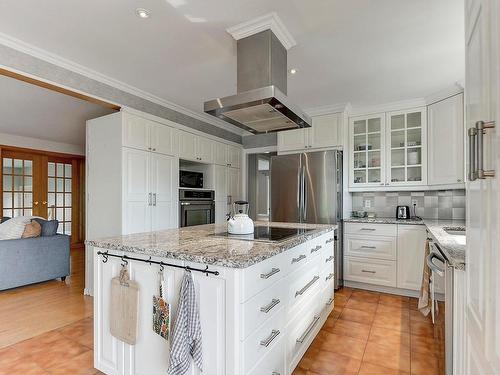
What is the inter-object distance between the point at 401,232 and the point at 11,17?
4.13m

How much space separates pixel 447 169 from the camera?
10.6 ft

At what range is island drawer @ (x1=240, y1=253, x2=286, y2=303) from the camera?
1.32 meters

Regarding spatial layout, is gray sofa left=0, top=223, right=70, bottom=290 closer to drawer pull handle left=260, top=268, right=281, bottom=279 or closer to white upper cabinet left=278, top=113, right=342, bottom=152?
white upper cabinet left=278, top=113, right=342, bottom=152

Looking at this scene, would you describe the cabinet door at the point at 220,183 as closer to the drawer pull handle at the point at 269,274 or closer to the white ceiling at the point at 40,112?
the white ceiling at the point at 40,112

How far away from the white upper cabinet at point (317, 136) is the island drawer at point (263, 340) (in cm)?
273

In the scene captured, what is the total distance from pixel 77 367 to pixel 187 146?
9.23 feet

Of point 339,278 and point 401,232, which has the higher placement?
point 401,232

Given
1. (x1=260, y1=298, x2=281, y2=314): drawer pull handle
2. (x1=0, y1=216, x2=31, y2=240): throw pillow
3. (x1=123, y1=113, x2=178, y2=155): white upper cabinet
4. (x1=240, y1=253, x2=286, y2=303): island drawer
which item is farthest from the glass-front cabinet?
(x1=0, y1=216, x2=31, y2=240): throw pillow

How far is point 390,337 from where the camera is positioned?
2.38m

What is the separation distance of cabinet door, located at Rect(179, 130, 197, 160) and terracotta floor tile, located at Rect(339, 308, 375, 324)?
9.13 feet

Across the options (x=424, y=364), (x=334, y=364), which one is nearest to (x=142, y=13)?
(x=334, y=364)

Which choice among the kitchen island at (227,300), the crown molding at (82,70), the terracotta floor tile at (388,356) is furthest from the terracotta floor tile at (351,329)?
the crown molding at (82,70)

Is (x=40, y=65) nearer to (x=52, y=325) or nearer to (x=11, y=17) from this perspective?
(x=11, y=17)

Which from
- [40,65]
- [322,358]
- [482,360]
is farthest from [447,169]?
[40,65]
